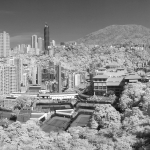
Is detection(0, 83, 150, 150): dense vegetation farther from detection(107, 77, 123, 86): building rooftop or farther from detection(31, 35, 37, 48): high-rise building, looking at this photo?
detection(31, 35, 37, 48): high-rise building

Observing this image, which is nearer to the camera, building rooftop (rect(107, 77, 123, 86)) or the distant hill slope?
building rooftop (rect(107, 77, 123, 86))

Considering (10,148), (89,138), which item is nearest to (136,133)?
(89,138)

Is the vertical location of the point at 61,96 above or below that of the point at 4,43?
below

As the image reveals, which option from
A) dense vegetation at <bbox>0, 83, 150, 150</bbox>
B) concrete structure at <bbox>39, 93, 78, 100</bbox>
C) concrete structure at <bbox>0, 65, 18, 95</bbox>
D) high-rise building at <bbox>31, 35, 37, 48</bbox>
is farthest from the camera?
high-rise building at <bbox>31, 35, 37, 48</bbox>

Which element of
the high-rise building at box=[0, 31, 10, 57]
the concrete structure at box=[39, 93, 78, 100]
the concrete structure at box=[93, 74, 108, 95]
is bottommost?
the concrete structure at box=[39, 93, 78, 100]

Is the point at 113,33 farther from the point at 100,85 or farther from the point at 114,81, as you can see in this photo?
the point at 100,85

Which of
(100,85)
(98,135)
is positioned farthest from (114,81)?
(98,135)

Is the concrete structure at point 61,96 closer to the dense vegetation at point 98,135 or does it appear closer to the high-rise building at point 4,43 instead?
the dense vegetation at point 98,135

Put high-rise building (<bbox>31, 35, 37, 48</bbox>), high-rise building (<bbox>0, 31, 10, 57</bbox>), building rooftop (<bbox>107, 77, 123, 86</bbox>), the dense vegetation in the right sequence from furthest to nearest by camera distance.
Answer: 1. high-rise building (<bbox>31, 35, 37, 48</bbox>)
2. high-rise building (<bbox>0, 31, 10, 57</bbox>)
3. building rooftop (<bbox>107, 77, 123, 86</bbox>)
4. the dense vegetation

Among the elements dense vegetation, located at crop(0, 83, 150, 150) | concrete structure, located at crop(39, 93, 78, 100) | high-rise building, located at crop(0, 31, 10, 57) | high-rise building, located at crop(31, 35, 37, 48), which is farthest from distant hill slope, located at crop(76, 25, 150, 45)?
dense vegetation, located at crop(0, 83, 150, 150)

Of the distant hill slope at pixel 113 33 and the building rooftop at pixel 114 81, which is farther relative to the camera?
the distant hill slope at pixel 113 33

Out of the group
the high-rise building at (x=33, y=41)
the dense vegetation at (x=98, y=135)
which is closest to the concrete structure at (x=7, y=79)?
the dense vegetation at (x=98, y=135)
